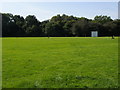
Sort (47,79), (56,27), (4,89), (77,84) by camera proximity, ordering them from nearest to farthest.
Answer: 1. (4,89)
2. (77,84)
3. (47,79)
4. (56,27)

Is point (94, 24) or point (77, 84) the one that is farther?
point (94, 24)

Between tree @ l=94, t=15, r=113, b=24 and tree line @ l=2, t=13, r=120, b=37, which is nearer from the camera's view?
tree line @ l=2, t=13, r=120, b=37

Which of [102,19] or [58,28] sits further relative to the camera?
[102,19]

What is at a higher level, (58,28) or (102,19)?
(102,19)

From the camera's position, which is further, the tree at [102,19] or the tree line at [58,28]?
the tree at [102,19]

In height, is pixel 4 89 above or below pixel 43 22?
below

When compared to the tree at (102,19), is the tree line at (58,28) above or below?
below

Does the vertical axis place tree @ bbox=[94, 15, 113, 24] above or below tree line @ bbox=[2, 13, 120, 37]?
above

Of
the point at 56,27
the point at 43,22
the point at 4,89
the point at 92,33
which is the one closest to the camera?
the point at 4,89

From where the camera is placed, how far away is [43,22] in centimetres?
9944

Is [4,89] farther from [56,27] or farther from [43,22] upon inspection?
[43,22]

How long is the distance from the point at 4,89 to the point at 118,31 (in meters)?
85.4

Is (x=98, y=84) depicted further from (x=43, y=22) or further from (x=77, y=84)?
(x=43, y=22)

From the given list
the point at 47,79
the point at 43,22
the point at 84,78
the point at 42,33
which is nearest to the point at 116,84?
the point at 84,78
